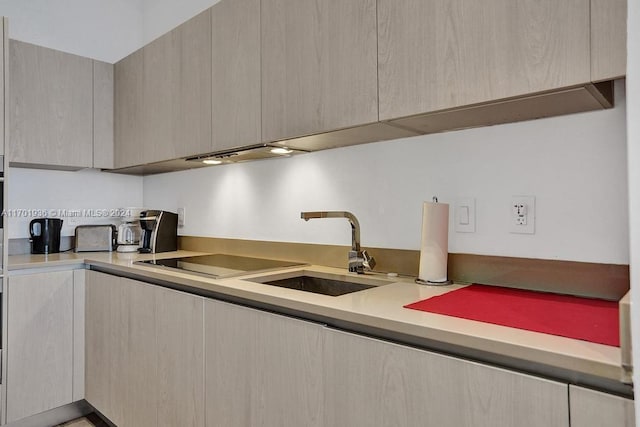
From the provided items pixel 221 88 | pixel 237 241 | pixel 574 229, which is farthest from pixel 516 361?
pixel 237 241

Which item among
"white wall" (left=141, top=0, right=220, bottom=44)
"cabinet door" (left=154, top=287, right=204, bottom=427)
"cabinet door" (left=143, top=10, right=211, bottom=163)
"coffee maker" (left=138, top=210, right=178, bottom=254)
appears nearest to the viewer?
"cabinet door" (left=154, top=287, right=204, bottom=427)

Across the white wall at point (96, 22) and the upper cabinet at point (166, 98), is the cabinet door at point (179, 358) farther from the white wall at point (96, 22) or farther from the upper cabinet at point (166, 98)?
the white wall at point (96, 22)

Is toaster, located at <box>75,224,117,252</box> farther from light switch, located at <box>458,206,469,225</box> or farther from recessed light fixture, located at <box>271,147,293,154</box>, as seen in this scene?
light switch, located at <box>458,206,469,225</box>

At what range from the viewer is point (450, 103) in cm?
119

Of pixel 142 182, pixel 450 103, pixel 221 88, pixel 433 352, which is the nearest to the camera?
pixel 433 352

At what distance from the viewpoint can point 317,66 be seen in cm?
151

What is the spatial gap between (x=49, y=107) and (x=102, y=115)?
293 mm

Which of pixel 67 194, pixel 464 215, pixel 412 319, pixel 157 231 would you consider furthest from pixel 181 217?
pixel 412 319

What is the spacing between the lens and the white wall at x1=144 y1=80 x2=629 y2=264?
1.18 m

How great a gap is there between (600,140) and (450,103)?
447 mm

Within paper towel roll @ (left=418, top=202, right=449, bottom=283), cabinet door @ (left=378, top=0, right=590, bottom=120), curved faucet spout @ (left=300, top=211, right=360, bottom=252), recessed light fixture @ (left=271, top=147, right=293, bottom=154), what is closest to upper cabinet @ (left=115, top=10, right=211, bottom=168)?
recessed light fixture @ (left=271, top=147, right=293, bottom=154)

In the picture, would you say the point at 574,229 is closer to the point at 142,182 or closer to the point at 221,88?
the point at 221,88

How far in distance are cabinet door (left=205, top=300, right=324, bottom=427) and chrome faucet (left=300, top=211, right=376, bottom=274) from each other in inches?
19.1

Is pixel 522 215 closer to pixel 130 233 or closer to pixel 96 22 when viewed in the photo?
pixel 130 233
